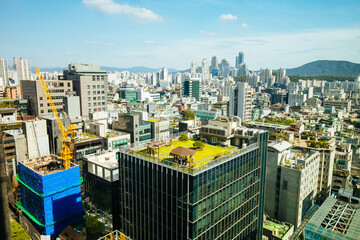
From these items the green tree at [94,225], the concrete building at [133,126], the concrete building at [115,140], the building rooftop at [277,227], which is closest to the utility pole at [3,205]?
the green tree at [94,225]

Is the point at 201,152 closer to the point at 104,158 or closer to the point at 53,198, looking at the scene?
the point at 104,158

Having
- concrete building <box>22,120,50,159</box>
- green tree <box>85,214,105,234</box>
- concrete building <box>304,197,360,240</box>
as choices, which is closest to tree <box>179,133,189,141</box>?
concrete building <box>304,197,360,240</box>

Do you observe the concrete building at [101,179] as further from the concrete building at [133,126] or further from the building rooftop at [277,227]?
the building rooftop at [277,227]

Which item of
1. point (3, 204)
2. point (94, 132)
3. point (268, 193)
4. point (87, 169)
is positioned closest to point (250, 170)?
point (268, 193)

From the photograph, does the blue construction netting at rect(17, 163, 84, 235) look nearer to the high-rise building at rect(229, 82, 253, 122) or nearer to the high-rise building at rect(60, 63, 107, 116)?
the high-rise building at rect(60, 63, 107, 116)

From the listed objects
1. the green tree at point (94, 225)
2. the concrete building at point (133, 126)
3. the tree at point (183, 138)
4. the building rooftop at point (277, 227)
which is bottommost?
the building rooftop at point (277, 227)

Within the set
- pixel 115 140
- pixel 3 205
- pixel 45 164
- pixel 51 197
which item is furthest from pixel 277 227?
pixel 3 205
